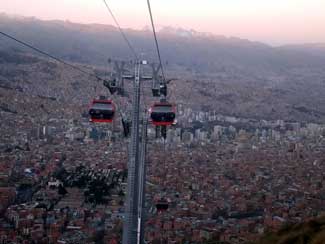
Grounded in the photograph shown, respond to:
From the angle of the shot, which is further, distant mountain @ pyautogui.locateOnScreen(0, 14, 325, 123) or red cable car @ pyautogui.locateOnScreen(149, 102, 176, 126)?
distant mountain @ pyautogui.locateOnScreen(0, 14, 325, 123)

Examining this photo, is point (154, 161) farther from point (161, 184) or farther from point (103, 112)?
point (103, 112)

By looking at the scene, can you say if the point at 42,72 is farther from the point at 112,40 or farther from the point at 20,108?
the point at 112,40

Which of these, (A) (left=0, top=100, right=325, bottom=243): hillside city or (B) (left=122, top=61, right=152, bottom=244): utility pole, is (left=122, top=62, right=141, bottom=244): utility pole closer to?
(B) (left=122, top=61, right=152, bottom=244): utility pole

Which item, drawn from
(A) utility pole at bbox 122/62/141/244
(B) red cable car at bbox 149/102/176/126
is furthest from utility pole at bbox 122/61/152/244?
(B) red cable car at bbox 149/102/176/126

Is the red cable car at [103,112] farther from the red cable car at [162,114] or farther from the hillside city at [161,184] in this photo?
the hillside city at [161,184]

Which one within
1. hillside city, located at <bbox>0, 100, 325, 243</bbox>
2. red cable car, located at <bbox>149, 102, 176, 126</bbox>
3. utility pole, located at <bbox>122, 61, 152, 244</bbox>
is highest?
red cable car, located at <bbox>149, 102, 176, 126</bbox>

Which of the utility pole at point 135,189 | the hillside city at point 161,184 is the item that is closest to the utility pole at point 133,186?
the utility pole at point 135,189

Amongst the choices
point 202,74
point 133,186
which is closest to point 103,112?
point 133,186

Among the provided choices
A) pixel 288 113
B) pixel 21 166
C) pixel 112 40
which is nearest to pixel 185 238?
pixel 21 166

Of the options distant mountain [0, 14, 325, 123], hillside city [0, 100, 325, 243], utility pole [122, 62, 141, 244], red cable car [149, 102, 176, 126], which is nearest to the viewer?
utility pole [122, 62, 141, 244]
